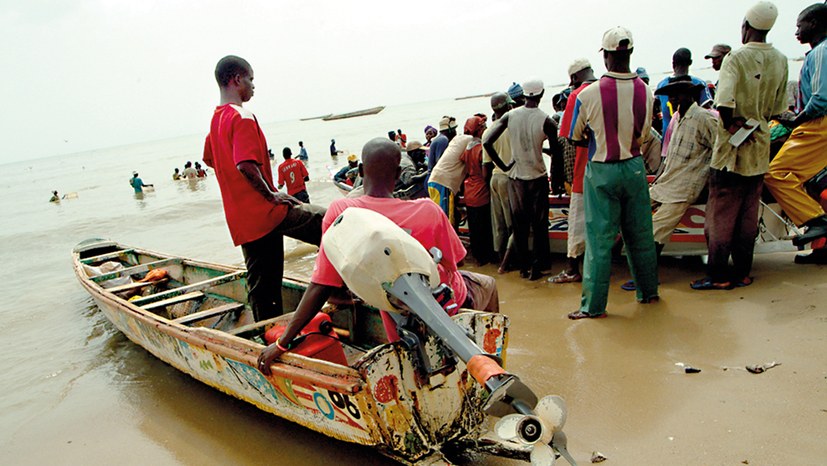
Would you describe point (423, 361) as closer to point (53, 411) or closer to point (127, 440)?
point (127, 440)

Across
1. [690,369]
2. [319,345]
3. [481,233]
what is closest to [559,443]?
[319,345]

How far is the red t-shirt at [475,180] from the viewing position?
6.19 m

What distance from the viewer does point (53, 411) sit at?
4.69m

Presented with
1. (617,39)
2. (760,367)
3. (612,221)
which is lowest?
(760,367)

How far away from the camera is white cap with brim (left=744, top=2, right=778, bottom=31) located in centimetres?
384

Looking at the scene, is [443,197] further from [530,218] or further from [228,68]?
[228,68]

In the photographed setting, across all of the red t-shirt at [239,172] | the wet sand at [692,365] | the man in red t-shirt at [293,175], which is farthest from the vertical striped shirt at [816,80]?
the man in red t-shirt at [293,175]

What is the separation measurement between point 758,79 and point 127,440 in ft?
18.3

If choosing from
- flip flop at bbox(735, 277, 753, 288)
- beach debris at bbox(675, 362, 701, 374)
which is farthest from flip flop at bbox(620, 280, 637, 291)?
beach debris at bbox(675, 362, 701, 374)

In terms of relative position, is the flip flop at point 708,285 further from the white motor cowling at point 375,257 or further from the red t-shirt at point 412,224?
the white motor cowling at point 375,257

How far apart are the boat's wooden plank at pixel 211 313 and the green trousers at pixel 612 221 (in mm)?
3251

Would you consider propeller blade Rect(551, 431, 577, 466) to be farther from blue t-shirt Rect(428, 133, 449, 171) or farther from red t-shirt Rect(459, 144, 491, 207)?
blue t-shirt Rect(428, 133, 449, 171)

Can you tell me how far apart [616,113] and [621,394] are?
2.00 metres

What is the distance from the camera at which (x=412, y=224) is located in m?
2.44
